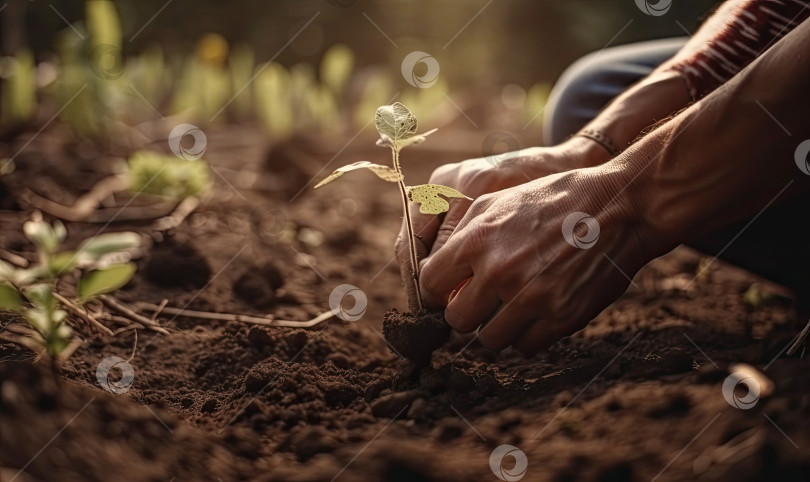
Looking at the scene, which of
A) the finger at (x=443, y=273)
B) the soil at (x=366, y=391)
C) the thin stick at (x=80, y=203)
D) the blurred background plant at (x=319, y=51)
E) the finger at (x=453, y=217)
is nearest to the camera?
the soil at (x=366, y=391)

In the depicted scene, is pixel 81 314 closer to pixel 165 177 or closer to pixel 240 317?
pixel 240 317

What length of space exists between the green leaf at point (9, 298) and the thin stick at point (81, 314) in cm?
9

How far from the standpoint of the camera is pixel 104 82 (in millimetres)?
2299

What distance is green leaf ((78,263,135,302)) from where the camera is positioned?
1079 mm

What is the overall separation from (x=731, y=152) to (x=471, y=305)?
0.44m

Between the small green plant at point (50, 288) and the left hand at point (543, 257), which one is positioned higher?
the left hand at point (543, 257)

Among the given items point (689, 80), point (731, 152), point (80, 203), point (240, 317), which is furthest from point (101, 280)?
point (689, 80)

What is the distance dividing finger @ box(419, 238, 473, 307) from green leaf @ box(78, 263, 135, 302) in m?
0.50

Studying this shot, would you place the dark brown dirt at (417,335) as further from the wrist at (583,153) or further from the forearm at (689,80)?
the forearm at (689,80)

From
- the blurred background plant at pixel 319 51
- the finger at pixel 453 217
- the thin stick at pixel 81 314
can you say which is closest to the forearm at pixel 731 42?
the finger at pixel 453 217

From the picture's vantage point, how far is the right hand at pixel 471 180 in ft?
3.80

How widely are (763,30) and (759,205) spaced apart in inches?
19.7

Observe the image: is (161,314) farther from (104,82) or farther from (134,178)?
(104,82)

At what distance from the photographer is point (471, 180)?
1212 mm
